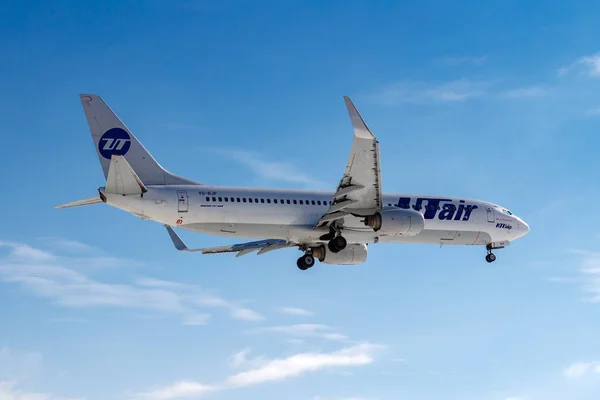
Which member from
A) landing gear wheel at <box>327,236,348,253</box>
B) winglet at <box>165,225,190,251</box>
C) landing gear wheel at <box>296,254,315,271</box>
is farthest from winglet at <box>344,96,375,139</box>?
winglet at <box>165,225,190,251</box>

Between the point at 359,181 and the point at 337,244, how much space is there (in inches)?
184

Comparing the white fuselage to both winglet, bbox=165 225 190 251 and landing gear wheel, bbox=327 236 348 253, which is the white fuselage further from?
winglet, bbox=165 225 190 251

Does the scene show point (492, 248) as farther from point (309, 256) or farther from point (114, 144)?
point (114, 144)

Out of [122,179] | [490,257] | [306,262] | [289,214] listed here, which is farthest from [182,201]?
[490,257]

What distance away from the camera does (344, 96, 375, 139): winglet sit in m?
31.6

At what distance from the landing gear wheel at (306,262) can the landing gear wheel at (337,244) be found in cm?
270

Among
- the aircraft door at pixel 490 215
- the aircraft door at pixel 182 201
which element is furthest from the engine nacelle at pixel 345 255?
the aircraft door at pixel 182 201

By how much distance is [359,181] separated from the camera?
35.7 meters

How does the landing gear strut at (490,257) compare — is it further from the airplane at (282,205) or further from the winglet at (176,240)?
the winglet at (176,240)

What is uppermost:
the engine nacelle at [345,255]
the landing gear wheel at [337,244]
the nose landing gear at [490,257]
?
the nose landing gear at [490,257]

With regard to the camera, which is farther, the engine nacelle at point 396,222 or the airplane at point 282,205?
the engine nacelle at point 396,222

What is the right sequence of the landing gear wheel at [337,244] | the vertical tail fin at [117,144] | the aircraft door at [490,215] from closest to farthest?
the vertical tail fin at [117,144] < the landing gear wheel at [337,244] < the aircraft door at [490,215]

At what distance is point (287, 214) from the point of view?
128ft

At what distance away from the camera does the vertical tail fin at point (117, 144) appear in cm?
3738
